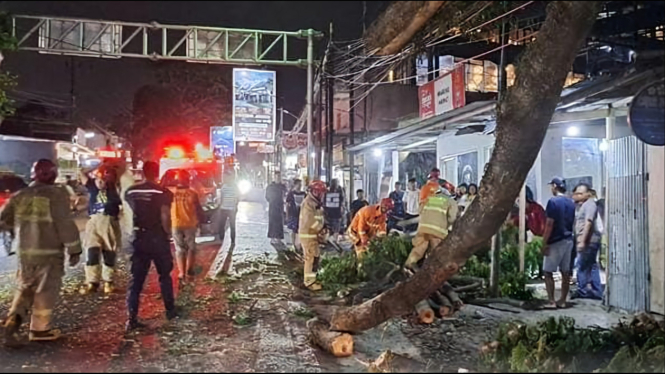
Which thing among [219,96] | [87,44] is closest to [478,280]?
[87,44]

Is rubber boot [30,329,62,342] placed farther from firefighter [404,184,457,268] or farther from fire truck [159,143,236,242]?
fire truck [159,143,236,242]

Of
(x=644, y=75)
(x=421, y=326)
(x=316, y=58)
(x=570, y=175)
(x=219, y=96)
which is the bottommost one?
(x=421, y=326)

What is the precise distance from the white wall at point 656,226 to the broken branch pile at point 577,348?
1.13m

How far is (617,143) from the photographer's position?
8.36 m

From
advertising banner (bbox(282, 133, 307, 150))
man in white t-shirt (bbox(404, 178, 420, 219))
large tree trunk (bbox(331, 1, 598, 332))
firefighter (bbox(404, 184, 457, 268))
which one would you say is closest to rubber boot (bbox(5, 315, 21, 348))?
large tree trunk (bbox(331, 1, 598, 332))

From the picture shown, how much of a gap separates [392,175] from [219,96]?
23123 millimetres

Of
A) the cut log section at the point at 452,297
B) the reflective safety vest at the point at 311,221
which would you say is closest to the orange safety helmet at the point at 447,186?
the reflective safety vest at the point at 311,221

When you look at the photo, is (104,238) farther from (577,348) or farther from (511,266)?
(577,348)

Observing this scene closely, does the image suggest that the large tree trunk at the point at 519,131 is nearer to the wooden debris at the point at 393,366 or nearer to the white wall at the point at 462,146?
the wooden debris at the point at 393,366

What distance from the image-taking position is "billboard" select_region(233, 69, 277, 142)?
20.9 m

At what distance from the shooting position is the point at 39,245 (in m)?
6.37

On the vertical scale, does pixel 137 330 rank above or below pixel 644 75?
below

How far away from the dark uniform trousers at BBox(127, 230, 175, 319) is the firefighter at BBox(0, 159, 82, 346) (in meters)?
0.66

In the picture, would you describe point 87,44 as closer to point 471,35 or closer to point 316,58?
point 316,58
